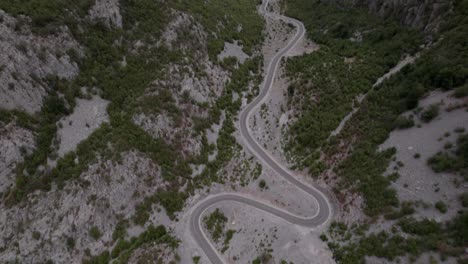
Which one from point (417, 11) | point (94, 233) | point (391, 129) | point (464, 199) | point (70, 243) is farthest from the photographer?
point (417, 11)

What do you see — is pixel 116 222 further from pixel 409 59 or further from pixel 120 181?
pixel 409 59

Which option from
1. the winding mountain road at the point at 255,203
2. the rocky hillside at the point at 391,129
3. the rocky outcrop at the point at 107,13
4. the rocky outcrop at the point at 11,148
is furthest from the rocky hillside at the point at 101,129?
the rocky hillside at the point at 391,129

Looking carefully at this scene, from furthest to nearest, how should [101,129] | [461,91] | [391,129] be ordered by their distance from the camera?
[391,129], [101,129], [461,91]

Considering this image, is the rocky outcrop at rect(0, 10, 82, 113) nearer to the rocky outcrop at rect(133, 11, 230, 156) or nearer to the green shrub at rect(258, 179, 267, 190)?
the rocky outcrop at rect(133, 11, 230, 156)

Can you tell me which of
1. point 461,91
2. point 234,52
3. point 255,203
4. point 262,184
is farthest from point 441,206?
point 234,52

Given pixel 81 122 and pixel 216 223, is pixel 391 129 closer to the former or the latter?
pixel 216 223

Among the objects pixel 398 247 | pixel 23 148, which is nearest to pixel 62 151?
pixel 23 148

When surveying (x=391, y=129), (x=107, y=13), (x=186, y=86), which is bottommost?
(x=186, y=86)

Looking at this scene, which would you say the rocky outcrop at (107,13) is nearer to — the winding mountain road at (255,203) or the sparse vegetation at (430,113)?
the winding mountain road at (255,203)
